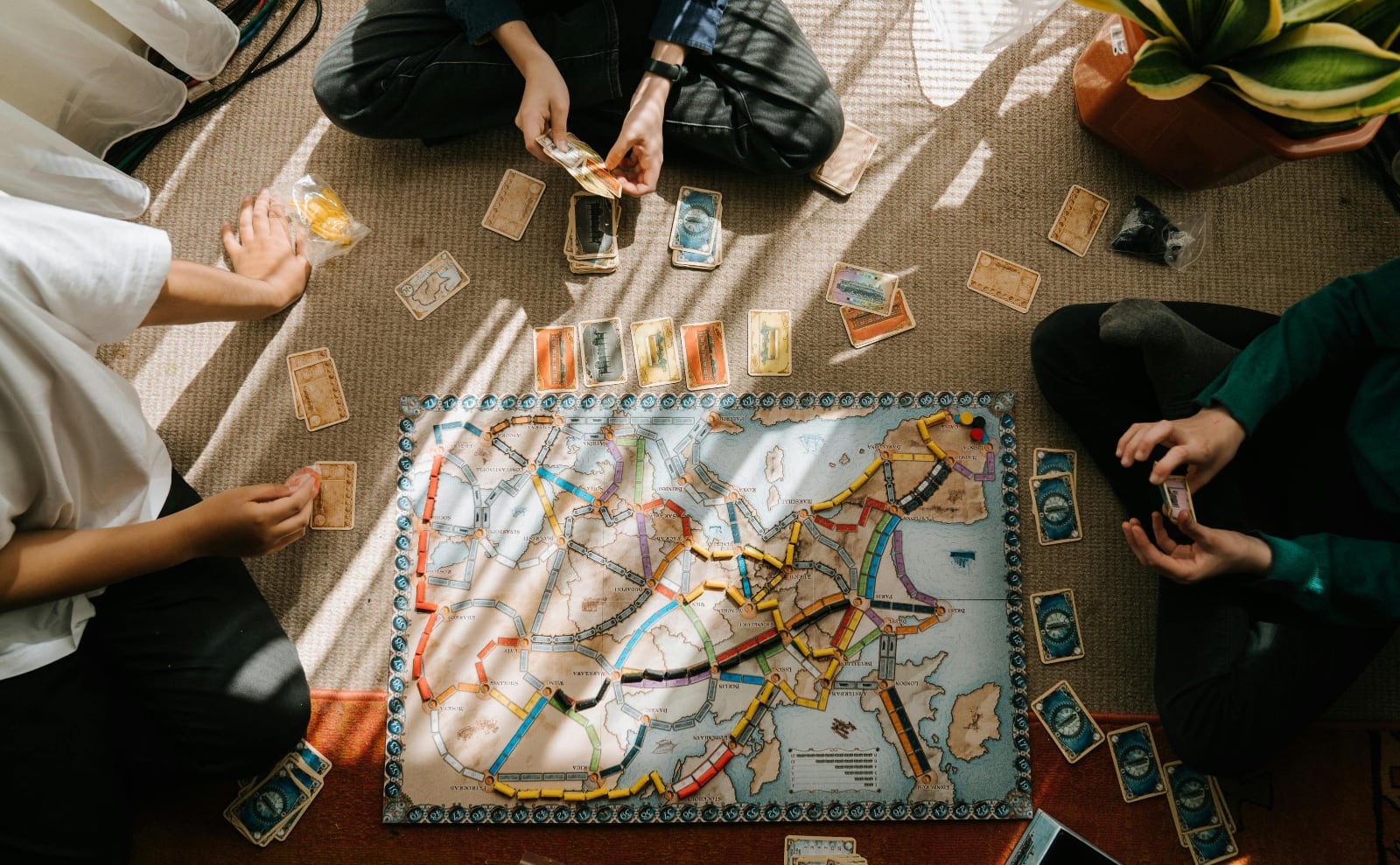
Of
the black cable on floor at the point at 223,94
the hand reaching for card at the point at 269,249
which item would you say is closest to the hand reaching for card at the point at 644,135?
the hand reaching for card at the point at 269,249

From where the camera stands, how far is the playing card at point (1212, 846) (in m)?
1.40

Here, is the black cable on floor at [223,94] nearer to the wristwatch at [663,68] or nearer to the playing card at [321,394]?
the playing card at [321,394]

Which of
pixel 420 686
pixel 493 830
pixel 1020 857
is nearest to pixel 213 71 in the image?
pixel 420 686

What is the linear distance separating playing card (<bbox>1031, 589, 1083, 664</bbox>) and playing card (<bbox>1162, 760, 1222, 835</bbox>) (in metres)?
0.24

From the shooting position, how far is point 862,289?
1.56 m

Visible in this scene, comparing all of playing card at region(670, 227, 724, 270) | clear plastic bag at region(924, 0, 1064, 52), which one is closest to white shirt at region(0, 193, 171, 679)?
playing card at region(670, 227, 724, 270)

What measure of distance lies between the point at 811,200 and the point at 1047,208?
438 millimetres

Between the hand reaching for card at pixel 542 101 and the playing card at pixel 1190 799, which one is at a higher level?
the hand reaching for card at pixel 542 101

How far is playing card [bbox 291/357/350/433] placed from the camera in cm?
152

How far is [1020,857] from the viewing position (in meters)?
1.37

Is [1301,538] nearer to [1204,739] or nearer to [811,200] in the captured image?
[1204,739]

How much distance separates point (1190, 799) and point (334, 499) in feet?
4.99

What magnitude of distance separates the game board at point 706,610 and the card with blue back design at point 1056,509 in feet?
0.16

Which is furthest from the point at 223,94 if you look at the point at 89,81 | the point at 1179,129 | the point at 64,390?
the point at 1179,129
